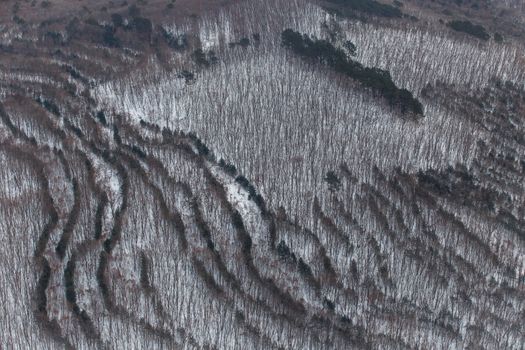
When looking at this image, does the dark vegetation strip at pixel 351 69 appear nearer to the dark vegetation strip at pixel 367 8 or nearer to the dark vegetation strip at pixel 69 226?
the dark vegetation strip at pixel 367 8

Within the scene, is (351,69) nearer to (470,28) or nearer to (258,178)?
(470,28)

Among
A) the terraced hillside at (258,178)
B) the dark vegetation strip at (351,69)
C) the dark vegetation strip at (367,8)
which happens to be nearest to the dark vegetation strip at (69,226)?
the terraced hillside at (258,178)

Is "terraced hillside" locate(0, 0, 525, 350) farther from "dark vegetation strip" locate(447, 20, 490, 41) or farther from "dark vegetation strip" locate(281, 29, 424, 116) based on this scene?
"dark vegetation strip" locate(447, 20, 490, 41)

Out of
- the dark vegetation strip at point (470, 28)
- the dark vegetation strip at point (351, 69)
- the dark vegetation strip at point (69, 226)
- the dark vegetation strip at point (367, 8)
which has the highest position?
the dark vegetation strip at point (367, 8)

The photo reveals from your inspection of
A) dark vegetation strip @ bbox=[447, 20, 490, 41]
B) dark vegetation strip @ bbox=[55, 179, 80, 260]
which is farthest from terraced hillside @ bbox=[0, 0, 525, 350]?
dark vegetation strip @ bbox=[447, 20, 490, 41]

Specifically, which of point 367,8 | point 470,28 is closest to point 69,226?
point 367,8
